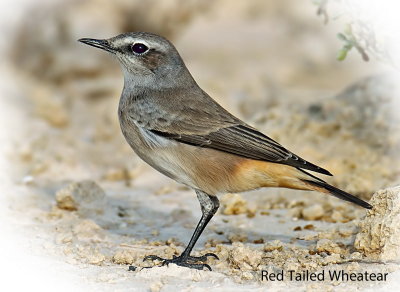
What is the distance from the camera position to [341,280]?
5.88 m

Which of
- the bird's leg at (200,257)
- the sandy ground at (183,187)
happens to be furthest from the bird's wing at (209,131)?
the sandy ground at (183,187)

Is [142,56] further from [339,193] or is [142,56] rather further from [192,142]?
[339,193]

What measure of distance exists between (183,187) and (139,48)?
7.66ft

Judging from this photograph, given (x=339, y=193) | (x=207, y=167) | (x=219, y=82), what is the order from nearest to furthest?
(x=339, y=193) → (x=207, y=167) → (x=219, y=82)

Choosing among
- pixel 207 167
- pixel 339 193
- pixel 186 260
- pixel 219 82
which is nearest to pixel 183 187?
pixel 207 167

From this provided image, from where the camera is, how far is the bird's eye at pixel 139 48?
24.5ft

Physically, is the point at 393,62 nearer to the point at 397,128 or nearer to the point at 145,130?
the point at 397,128

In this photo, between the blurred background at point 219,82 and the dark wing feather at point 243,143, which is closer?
the dark wing feather at point 243,143

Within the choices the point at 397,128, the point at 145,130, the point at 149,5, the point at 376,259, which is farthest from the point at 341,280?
the point at 149,5

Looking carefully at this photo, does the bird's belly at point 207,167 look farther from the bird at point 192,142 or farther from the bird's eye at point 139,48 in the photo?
the bird's eye at point 139,48

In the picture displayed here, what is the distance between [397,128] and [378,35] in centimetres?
215

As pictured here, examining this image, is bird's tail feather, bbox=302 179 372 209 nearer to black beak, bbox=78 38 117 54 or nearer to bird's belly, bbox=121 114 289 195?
bird's belly, bbox=121 114 289 195

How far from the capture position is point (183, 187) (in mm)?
9219

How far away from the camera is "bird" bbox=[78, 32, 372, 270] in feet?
22.2
